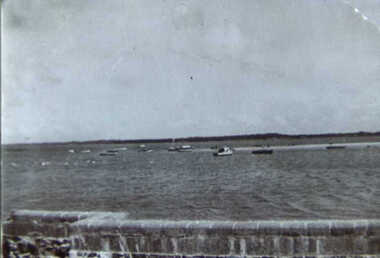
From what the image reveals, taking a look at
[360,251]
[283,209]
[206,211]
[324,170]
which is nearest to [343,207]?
[283,209]

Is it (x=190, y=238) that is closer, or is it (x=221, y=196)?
(x=190, y=238)

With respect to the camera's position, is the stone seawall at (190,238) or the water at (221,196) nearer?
the stone seawall at (190,238)

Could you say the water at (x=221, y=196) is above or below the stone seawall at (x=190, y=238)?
below

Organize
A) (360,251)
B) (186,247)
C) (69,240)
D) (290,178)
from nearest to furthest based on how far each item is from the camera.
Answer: (360,251), (186,247), (69,240), (290,178)

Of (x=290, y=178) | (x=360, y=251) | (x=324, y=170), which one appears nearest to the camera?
(x=360, y=251)

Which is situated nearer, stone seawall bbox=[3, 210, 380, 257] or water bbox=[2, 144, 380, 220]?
stone seawall bbox=[3, 210, 380, 257]

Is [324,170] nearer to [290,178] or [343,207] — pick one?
[290,178]

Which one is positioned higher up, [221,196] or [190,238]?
[190,238]

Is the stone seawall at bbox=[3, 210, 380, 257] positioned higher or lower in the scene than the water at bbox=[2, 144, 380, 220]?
higher
